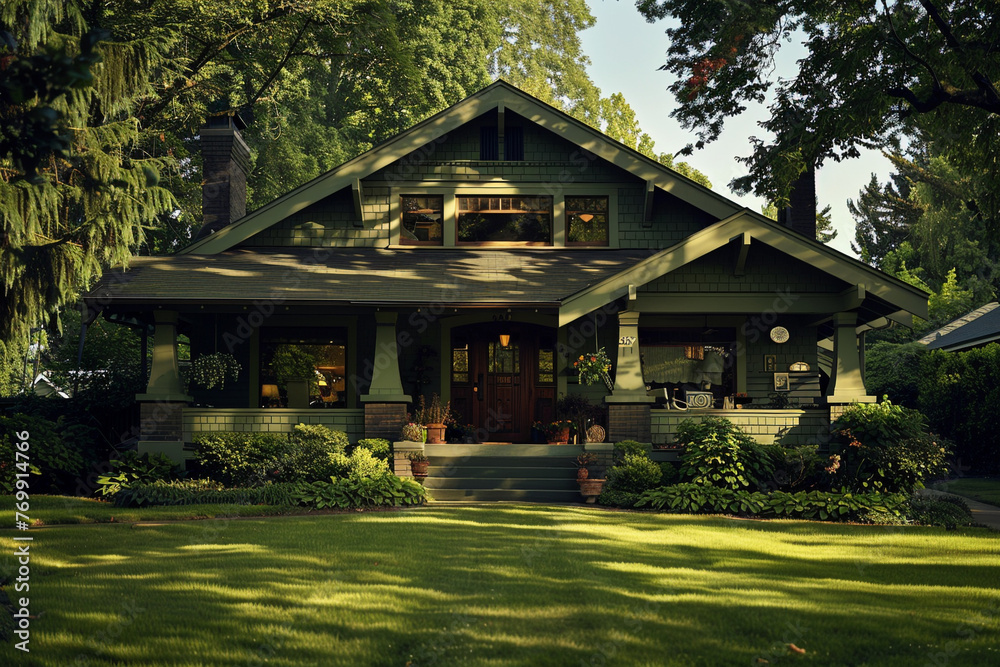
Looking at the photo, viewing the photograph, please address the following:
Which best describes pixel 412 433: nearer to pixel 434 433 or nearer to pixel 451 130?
pixel 434 433

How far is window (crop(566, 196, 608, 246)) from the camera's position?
18828 mm

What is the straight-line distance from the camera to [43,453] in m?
14.8

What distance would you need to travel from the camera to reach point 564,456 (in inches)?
615

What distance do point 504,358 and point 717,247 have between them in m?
5.37

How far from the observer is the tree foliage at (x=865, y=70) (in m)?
13.0

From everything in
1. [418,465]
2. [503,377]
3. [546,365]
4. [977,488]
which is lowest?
[977,488]

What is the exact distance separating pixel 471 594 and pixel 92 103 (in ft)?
40.8

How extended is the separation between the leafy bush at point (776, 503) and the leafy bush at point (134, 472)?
8207 millimetres

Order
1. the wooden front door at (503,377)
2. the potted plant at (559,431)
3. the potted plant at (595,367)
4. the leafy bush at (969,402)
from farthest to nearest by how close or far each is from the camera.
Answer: the leafy bush at (969,402) < the wooden front door at (503,377) < the potted plant at (559,431) < the potted plant at (595,367)

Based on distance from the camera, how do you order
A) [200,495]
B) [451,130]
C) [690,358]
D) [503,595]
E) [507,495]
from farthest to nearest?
[690,358]
[451,130]
[507,495]
[200,495]
[503,595]

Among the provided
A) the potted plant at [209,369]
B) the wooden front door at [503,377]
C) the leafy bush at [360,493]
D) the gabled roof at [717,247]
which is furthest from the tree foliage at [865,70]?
the potted plant at [209,369]

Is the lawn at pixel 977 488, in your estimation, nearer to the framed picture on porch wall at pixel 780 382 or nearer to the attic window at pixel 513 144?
the framed picture on porch wall at pixel 780 382

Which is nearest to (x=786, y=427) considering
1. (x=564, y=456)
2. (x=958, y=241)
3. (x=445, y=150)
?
(x=564, y=456)

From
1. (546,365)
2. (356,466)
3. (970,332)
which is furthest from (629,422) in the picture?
(970,332)
